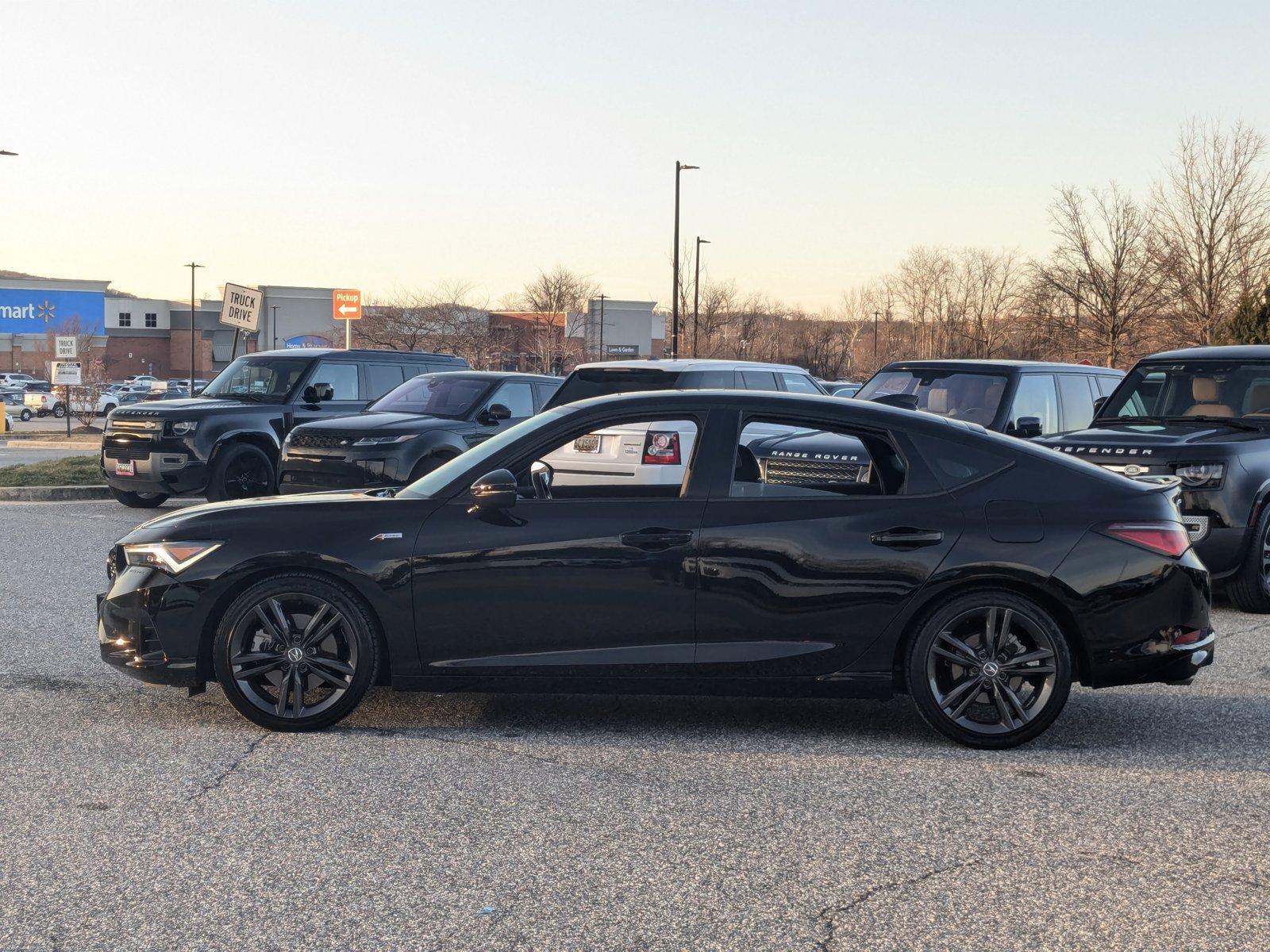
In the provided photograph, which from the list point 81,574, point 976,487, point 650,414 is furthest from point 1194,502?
point 81,574

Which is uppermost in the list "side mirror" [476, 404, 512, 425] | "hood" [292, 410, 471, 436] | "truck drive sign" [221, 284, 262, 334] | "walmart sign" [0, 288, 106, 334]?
"walmart sign" [0, 288, 106, 334]

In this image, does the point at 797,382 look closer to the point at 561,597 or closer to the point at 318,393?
the point at 318,393

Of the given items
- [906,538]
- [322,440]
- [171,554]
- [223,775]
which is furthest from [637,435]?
[322,440]

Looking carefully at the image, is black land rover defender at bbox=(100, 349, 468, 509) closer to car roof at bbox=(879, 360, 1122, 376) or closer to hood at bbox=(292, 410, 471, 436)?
hood at bbox=(292, 410, 471, 436)

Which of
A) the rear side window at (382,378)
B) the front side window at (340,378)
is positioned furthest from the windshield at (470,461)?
the rear side window at (382,378)

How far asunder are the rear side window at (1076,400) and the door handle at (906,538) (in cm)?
696

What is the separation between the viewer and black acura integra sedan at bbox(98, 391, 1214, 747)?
5703 mm

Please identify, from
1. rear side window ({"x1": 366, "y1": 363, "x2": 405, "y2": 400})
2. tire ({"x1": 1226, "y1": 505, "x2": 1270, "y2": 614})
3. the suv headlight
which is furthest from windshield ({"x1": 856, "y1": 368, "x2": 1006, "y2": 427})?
rear side window ({"x1": 366, "y1": 363, "x2": 405, "y2": 400})

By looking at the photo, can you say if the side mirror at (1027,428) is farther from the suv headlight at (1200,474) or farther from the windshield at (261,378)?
the windshield at (261,378)

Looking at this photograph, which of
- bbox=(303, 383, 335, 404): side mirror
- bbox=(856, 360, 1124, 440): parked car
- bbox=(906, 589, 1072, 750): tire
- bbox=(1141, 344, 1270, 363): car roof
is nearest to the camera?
bbox=(906, 589, 1072, 750): tire

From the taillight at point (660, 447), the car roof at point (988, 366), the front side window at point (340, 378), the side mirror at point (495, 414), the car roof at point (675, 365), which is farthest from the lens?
the front side window at point (340, 378)

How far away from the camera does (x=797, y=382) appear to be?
13195mm

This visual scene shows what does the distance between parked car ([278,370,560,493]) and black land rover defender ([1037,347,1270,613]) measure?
619 cm

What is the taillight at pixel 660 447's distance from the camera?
24.7 ft
